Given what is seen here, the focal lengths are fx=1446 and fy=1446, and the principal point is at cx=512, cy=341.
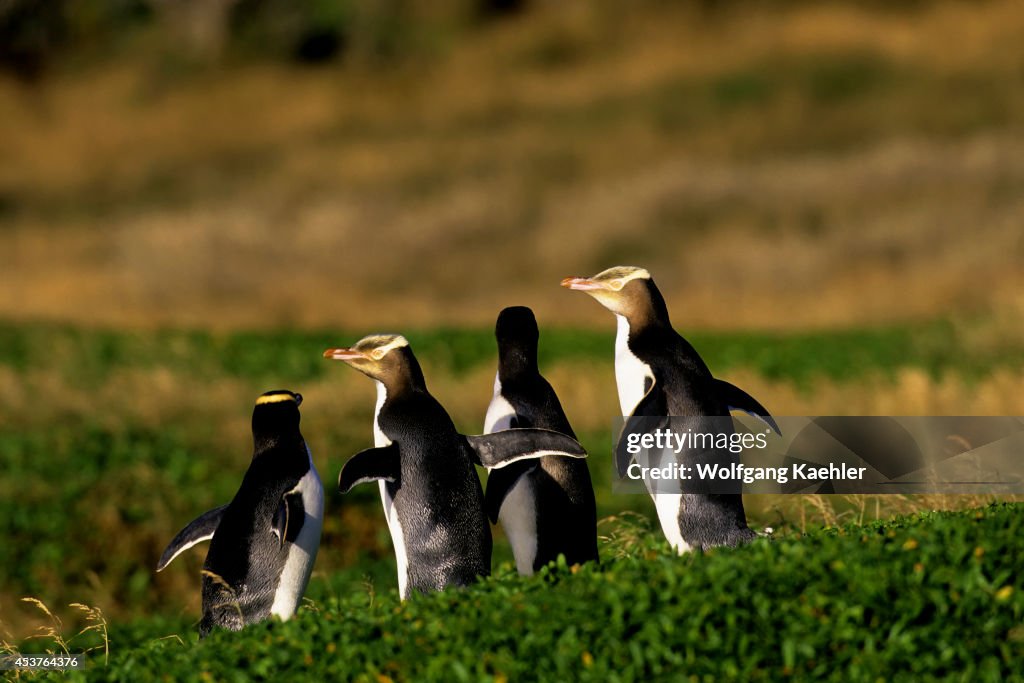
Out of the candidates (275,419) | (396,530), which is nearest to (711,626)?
(396,530)

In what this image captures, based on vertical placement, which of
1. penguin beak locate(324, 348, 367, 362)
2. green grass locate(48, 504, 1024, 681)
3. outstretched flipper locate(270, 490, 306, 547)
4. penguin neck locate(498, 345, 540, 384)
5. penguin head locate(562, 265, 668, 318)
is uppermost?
penguin head locate(562, 265, 668, 318)

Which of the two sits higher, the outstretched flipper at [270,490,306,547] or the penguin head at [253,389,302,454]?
the penguin head at [253,389,302,454]

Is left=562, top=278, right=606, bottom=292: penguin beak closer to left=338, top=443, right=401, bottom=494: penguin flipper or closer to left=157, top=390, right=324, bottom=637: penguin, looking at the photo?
left=338, top=443, right=401, bottom=494: penguin flipper

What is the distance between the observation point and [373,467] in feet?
24.2

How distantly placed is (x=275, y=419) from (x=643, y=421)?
2039 millimetres

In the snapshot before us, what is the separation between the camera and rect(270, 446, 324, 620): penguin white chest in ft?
24.9

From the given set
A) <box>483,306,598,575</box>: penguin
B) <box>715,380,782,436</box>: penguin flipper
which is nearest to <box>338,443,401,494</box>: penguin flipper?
<box>483,306,598,575</box>: penguin

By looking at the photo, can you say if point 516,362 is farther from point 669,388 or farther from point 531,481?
point 669,388

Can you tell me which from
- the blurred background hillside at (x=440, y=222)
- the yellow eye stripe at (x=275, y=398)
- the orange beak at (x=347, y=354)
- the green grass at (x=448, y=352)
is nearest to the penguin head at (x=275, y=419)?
the yellow eye stripe at (x=275, y=398)

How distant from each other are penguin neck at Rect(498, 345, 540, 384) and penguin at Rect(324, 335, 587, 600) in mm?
526

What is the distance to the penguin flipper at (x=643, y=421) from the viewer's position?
7.37 meters

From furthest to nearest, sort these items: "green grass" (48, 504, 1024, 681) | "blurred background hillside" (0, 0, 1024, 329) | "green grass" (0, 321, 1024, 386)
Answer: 1. "blurred background hillside" (0, 0, 1024, 329)
2. "green grass" (0, 321, 1024, 386)
3. "green grass" (48, 504, 1024, 681)

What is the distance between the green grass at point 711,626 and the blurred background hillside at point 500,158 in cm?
1946

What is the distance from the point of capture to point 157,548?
15.6 meters
